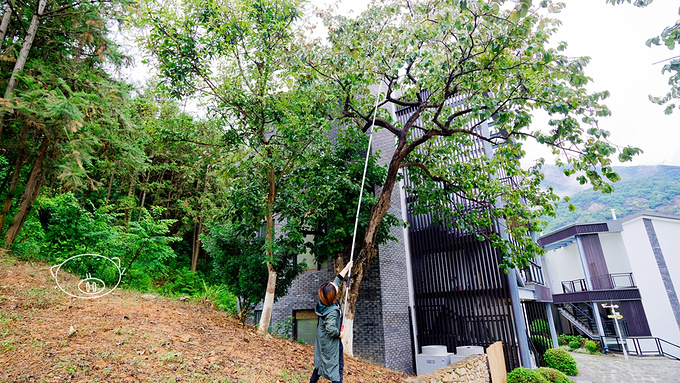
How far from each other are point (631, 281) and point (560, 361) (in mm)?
11350

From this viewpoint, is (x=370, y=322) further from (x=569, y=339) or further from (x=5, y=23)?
(x=569, y=339)

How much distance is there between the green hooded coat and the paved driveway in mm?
10645

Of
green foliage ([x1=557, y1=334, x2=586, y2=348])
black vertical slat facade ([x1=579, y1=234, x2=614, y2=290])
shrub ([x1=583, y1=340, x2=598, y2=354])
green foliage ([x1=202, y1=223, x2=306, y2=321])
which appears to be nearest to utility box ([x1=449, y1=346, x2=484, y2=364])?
green foliage ([x1=202, y1=223, x2=306, y2=321])

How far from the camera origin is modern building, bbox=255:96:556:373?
9.44 metres

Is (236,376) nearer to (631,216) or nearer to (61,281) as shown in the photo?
(61,281)

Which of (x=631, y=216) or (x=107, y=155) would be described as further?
(x=631, y=216)

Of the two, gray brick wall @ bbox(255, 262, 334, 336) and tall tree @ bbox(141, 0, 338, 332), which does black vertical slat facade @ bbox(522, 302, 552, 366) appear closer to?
gray brick wall @ bbox(255, 262, 334, 336)

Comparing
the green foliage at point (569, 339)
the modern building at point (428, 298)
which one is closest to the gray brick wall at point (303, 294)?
the modern building at point (428, 298)

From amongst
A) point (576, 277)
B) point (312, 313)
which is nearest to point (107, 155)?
point (312, 313)

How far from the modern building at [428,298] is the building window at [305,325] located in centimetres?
3

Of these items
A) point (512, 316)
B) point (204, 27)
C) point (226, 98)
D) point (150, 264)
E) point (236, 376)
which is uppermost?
point (204, 27)

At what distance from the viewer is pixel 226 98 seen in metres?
7.20

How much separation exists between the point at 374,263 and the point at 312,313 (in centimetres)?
278

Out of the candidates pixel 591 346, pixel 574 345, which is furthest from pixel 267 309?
pixel 574 345
